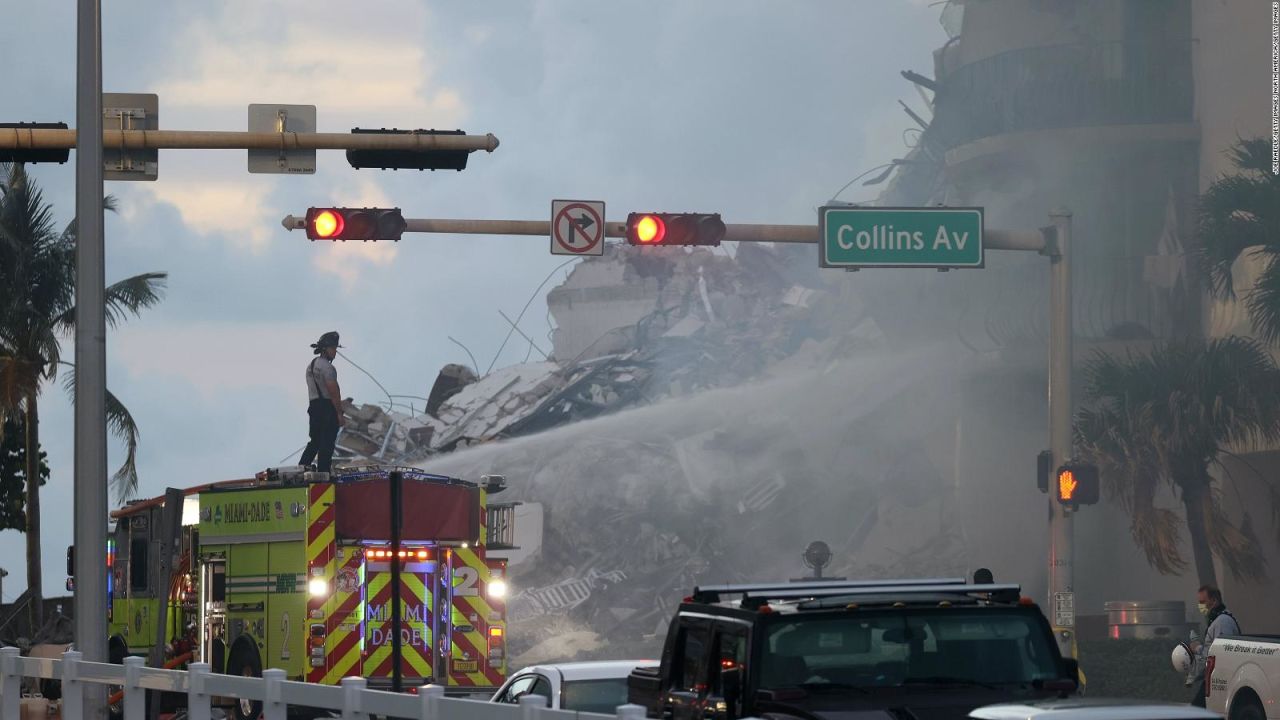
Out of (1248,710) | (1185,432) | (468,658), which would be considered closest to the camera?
(1248,710)

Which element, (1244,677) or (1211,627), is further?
(1211,627)

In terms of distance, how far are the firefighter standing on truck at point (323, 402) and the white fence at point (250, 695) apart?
25.0 ft

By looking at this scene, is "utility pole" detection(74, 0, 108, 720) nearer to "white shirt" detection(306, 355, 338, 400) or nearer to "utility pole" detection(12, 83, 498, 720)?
"utility pole" detection(12, 83, 498, 720)

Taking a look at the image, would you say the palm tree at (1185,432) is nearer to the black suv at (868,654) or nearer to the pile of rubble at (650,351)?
the pile of rubble at (650,351)

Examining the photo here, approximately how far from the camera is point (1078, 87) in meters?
42.0

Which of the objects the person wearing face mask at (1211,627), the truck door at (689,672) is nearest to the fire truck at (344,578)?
the person wearing face mask at (1211,627)

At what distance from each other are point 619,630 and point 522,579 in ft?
11.6

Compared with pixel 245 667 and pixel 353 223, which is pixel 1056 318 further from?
pixel 245 667

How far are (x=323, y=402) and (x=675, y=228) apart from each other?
476cm

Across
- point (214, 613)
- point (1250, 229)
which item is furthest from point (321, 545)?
point (1250, 229)

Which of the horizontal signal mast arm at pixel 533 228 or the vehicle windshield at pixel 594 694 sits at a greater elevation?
the horizontal signal mast arm at pixel 533 228

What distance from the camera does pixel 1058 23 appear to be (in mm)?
44062

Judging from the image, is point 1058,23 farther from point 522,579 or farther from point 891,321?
point 522,579

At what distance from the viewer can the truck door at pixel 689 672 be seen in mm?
10547
